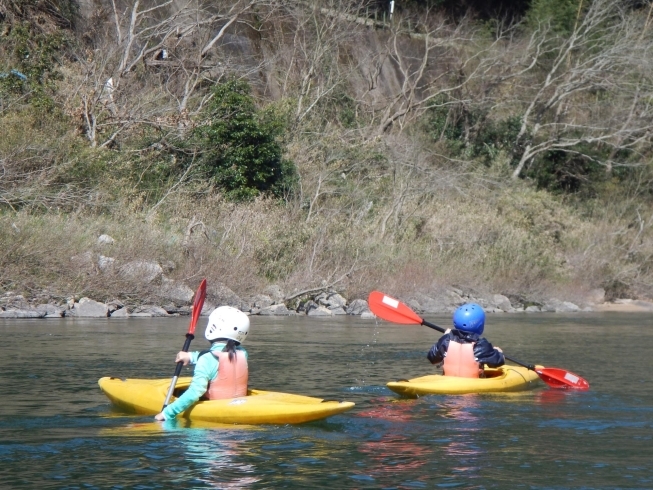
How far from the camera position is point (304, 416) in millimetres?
7059

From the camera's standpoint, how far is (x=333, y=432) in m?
7.09

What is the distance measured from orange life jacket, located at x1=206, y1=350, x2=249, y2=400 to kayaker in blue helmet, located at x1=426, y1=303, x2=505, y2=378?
2460 mm

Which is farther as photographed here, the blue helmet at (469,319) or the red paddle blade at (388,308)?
the red paddle blade at (388,308)

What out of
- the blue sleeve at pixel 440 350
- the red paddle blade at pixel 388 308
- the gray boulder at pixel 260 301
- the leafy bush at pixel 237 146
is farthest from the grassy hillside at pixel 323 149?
the blue sleeve at pixel 440 350

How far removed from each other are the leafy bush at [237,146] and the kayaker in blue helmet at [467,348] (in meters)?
14.0

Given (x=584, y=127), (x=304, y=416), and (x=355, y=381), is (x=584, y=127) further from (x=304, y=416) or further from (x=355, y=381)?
(x=304, y=416)

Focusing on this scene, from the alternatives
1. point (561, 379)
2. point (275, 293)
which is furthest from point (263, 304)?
point (561, 379)

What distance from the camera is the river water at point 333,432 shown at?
19.1 ft

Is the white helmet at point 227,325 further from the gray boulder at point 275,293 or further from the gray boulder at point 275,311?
the gray boulder at point 275,293

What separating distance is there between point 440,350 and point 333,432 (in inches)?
96.7

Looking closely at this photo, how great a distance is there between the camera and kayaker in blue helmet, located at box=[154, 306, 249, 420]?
7074mm

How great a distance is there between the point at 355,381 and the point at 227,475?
13.4 feet

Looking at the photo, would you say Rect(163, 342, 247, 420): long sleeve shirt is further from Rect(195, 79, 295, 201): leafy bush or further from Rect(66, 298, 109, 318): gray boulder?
Rect(195, 79, 295, 201): leafy bush

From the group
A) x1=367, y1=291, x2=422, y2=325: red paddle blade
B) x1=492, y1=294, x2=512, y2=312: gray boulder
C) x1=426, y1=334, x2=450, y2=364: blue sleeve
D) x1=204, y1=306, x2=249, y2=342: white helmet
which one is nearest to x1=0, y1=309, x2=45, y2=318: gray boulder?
x1=367, y1=291, x2=422, y2=325: red paddle blade
